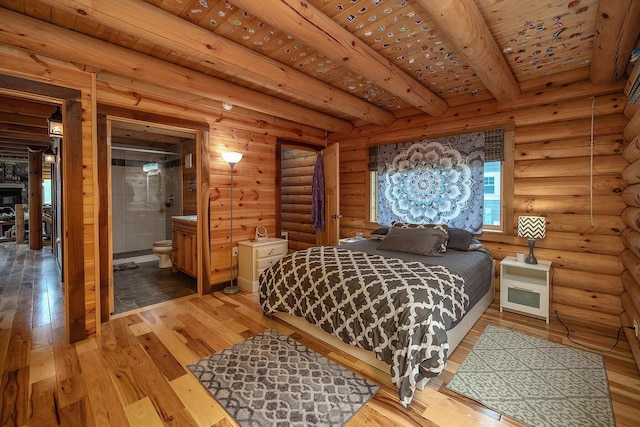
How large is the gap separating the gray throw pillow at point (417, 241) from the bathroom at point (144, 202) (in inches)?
145

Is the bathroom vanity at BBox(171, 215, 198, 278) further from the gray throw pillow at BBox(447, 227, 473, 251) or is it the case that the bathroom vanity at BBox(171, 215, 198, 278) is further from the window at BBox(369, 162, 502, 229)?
the window at BBox(369, 162, 502, 229)

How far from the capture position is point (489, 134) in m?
3.36

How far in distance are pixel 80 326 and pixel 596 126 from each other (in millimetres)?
5119

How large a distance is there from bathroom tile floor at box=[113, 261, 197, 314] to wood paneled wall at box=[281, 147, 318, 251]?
6.98ft

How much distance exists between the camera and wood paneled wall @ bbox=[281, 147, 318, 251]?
5.46 metres

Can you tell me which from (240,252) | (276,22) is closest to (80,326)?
(240,252)

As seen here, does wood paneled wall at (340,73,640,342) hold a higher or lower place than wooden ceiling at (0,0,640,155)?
lower

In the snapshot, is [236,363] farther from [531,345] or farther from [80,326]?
[531,345]

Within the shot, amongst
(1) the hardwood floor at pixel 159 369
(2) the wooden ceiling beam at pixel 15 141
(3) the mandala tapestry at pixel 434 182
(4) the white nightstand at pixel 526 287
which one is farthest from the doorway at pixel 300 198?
(2) the wooden ceiling beam at pixel 15 141

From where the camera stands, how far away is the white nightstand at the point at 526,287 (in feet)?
9.36

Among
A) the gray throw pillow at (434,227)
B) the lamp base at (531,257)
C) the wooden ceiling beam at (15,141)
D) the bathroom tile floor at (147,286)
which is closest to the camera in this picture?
the lamp base at (531,257)

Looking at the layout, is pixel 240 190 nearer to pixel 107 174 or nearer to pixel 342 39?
pixel 107 174

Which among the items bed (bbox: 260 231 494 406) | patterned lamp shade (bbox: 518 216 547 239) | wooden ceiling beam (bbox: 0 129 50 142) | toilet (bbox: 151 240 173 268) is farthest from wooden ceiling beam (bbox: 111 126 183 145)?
patterned lamp shade (bbox: 518 216 547 239)

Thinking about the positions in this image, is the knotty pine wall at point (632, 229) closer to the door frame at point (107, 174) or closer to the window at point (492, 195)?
the window at point (492, 195)
